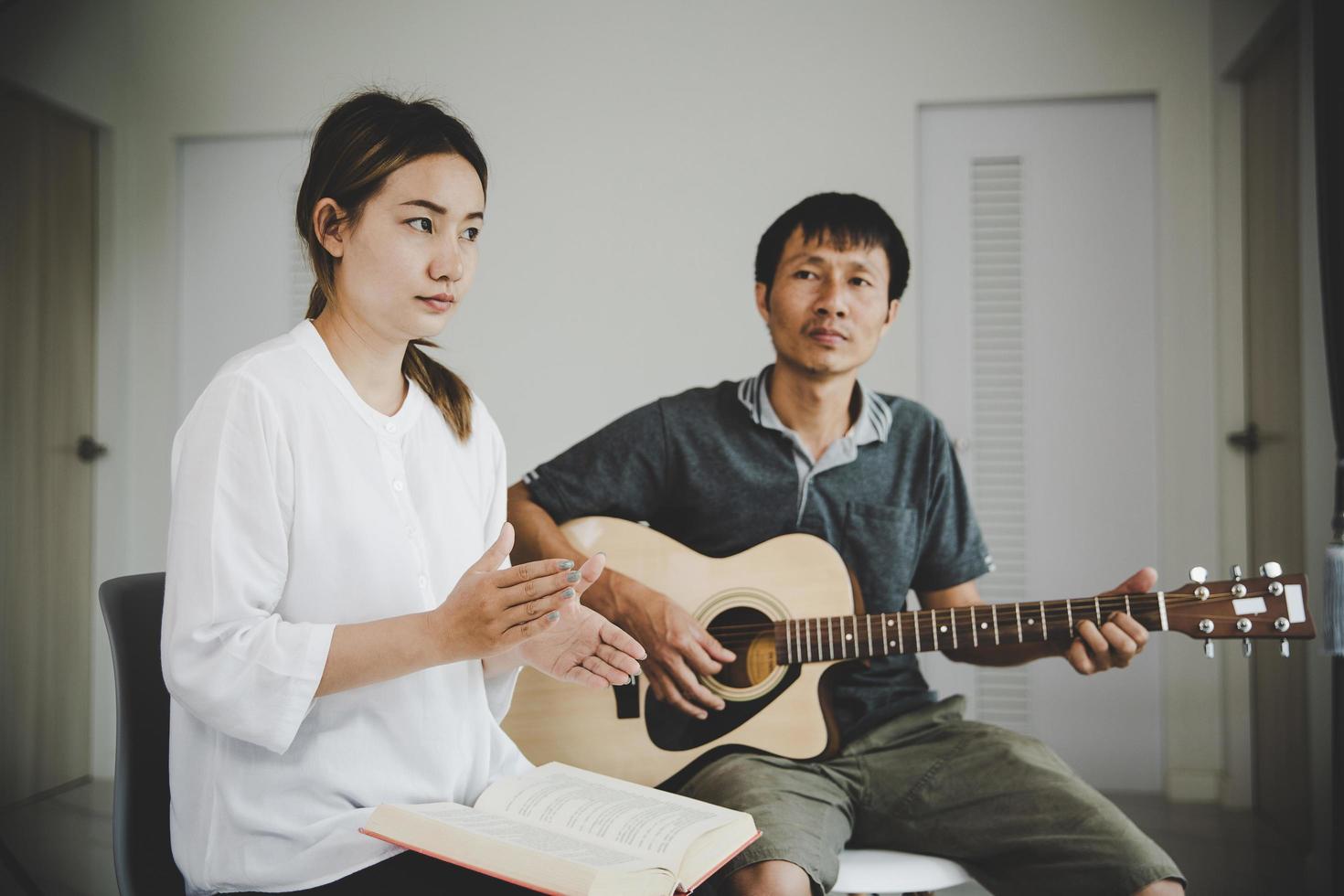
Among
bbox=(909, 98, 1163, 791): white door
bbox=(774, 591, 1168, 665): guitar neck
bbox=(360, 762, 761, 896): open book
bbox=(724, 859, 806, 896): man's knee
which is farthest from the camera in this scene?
bbox=(909, 98, 1163, 791): white door

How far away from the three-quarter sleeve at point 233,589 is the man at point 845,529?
68 cm

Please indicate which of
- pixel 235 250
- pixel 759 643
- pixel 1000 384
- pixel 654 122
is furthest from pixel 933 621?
pixel 235 250

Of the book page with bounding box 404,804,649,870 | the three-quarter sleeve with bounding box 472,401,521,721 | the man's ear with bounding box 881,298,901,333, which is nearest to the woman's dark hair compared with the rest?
the three-quarter sleeve with bounding box 472,401,521,721

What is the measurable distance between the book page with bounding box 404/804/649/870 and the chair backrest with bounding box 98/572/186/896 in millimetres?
357

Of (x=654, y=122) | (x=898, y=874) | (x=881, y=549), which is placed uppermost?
(x=654, y=122)

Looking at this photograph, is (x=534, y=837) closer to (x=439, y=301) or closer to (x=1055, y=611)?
(x=439, y=301)

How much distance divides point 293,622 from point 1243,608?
1268 millimetres

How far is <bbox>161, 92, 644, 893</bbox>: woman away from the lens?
0.94m

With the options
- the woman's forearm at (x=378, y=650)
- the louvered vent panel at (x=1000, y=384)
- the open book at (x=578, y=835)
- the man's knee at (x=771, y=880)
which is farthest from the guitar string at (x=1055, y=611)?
the louvered vent panel at (x=1000, y=384)

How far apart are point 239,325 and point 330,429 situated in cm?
193

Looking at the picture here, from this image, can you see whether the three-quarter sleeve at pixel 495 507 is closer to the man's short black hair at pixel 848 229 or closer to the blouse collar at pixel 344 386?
the blouse collar at pixel 344 386

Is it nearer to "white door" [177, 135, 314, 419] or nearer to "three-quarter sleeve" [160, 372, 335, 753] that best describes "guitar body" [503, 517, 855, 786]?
"three-quarter sleeve" [160, 372, 335, 753]

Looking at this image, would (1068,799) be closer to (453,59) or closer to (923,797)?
(923,797)

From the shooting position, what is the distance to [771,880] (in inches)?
48.2
